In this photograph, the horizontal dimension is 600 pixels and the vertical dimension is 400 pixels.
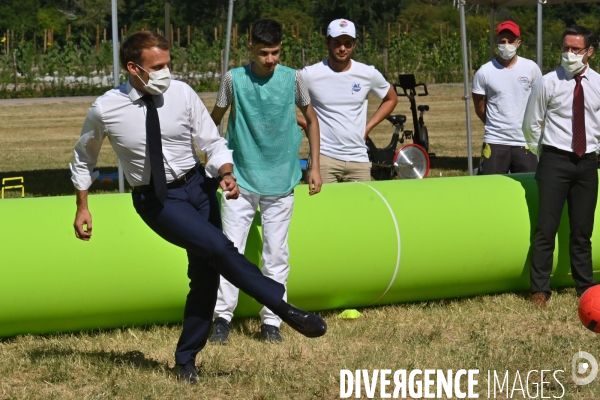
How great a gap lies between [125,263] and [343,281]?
1.42m

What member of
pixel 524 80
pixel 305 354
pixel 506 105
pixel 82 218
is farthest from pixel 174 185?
pixel 524 80

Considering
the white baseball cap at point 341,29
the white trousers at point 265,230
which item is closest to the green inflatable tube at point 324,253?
the white trousers at point 265,230

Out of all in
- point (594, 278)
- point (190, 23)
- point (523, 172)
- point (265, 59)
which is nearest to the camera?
point (265, 59)

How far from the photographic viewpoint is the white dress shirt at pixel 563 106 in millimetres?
6660

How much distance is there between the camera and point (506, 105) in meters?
8.28

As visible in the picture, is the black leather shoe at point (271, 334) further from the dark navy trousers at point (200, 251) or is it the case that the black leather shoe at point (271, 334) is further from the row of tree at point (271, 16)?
the row of tree at point (271, 16)

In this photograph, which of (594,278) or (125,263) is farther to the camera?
(594,278)

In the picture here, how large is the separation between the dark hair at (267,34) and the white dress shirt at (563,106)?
205cm

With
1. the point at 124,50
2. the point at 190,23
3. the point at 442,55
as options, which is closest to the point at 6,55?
the point at 190,23

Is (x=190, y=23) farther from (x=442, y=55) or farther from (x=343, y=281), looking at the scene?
(x=343, y=281)

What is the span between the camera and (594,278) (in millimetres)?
7344

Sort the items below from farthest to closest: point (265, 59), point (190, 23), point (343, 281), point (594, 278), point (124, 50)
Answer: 1. point (190, 23)
2. point (594, 278)
3. point (343, 281)
4. point (265, 59)
5. point (124, 50)

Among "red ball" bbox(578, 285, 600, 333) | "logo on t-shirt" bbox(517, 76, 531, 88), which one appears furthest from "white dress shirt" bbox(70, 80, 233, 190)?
"logo on t-shirt" bbox(517, 76, 531, 88)

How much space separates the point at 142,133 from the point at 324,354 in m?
1.72
